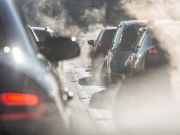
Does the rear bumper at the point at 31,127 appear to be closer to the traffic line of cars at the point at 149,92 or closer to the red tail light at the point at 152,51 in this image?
the traffic line of cars at the point at 149,92

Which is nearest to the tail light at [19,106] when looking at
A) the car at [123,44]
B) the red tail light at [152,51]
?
the red tail light at [152,51]

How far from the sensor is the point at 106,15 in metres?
67.1

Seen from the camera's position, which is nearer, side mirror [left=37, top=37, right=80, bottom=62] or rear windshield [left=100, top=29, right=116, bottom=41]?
side mirror [left=37, top=37, right=80, bottom=62]

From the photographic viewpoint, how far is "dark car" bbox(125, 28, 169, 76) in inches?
437

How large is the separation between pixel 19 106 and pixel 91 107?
10.0 m

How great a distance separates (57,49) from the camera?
4.50 meters

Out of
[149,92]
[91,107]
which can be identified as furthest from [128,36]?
[149,92]

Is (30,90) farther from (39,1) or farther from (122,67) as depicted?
(39,1)

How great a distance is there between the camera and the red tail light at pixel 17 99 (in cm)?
334

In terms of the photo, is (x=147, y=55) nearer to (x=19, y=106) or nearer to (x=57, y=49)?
(x=57, y=49)

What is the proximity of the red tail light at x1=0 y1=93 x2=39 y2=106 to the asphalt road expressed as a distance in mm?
3255

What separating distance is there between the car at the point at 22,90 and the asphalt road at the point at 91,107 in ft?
9.78

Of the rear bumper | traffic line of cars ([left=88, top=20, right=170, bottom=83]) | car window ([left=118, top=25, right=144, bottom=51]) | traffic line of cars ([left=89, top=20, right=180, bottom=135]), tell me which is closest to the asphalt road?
traffic line of cars ([left=89, top=20, right=180, bottom=135])

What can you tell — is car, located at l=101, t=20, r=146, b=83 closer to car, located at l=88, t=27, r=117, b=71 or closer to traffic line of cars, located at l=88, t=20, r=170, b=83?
traffic line of cars, located at l=88, t=20, r=170, b=83
